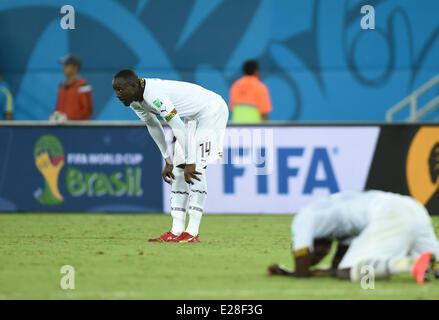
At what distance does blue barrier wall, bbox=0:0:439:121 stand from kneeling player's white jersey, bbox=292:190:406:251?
13254 millimetres

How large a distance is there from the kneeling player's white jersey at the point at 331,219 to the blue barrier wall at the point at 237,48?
13254mm

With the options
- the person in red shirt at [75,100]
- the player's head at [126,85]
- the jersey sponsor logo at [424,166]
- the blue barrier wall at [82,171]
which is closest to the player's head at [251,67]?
the blue barrier wall at [82,171]

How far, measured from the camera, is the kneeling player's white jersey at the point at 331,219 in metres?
7.24

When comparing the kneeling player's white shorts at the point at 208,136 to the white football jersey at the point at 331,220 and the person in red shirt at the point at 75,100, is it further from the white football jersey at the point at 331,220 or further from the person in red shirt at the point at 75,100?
the person in red shirt at the point at 75,100

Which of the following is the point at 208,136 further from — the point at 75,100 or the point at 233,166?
the point at 75,100

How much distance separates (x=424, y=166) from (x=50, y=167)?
5.82 metres

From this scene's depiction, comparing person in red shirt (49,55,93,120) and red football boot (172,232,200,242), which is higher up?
person in red shirt (49,55,93,120)

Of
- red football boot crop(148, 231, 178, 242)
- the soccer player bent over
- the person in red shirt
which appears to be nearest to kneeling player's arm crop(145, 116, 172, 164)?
the soccer player bent over

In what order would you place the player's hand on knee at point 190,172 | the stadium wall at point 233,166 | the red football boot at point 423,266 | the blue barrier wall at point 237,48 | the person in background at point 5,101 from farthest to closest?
the blue barrier wall at point 237,48, the person in background at point 5,101, the stadium wall at point 233,166, the player's hand on knee at point 190,172, the red football boot at point 423,266

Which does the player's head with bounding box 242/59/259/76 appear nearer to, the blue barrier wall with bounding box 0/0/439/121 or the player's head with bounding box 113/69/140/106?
the blue barrier wall with bounding box 0/0/439/121

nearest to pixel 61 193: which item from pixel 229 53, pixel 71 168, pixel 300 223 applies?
pixel 71 168

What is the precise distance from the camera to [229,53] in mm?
20672

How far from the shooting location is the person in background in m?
20.2
